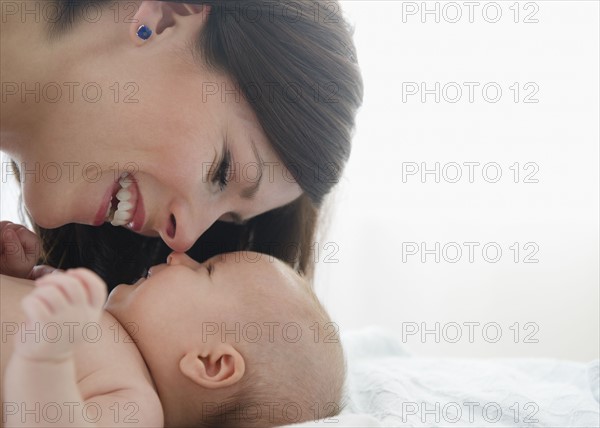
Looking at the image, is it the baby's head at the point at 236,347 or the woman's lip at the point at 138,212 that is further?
the woman's lip at the point at 138,212

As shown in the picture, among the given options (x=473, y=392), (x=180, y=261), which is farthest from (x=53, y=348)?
(x=473, y=392)

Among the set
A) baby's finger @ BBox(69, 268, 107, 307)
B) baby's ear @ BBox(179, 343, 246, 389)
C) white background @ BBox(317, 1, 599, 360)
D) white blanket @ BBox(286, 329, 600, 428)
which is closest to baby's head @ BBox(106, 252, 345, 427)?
baby's ear @ BBox(179, 343, 246, 389)

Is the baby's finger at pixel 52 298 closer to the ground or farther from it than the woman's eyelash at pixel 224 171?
closer to the ground

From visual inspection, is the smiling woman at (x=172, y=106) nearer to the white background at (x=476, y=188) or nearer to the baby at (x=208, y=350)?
the baby at (x=208, y=350)

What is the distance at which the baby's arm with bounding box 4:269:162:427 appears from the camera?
80 cm

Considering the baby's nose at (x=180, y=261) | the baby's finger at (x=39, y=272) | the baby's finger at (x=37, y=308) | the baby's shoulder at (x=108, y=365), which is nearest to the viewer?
the baby's finger at (x=37, y=308)

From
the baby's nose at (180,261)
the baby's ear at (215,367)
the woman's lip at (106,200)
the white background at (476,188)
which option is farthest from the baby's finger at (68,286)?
the white background at (476,188)

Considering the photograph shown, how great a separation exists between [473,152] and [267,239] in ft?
3.36

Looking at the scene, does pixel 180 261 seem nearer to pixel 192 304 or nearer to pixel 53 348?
pixel 192 304

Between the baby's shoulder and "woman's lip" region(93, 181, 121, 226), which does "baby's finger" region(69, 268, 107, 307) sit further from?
"woman's lip" region(93, 181, 121, 226)

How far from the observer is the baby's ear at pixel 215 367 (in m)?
1.13

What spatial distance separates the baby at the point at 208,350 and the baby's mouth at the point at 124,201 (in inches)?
6.8

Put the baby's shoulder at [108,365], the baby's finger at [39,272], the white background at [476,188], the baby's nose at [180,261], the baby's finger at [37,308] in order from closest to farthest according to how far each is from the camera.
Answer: the baby's finger at [37,308], the baby's shoulder at [108,365], the baby's nose at [180,261], the baby's finger at [39,272], the white background at [476,188]

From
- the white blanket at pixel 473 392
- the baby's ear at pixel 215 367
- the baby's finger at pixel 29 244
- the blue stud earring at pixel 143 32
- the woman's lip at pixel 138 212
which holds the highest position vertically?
the blue stud earring at pixel 143 32
